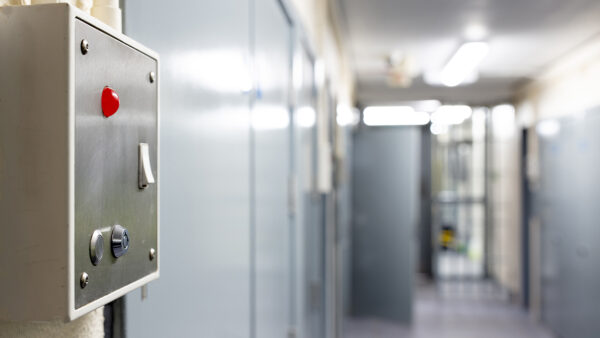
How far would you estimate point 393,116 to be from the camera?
693 centimetres

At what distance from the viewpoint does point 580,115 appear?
12.4 feet

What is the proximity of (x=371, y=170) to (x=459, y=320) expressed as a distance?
1648 millimetres

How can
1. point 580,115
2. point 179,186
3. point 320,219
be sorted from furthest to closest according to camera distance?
point 580,115
point 320,219
point 179,186

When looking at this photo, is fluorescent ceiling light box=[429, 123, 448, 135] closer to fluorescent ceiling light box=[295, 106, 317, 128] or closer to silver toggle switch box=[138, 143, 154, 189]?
fluorescent ceiling light box=[295, 106, 317, 128]

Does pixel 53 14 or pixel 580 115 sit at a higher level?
pixel 580 115

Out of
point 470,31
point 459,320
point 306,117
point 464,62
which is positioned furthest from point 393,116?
point 306,117

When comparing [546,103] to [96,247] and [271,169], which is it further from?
[96,247]

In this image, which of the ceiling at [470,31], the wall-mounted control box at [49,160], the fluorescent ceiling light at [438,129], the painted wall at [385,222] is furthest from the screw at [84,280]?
the fluorescent ceiling light at [438,129]

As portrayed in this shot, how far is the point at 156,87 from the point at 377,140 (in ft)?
14.7

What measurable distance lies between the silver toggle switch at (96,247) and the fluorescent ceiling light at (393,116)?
6315 mm

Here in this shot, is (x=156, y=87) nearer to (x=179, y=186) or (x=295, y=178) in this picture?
(x=179, y=186)

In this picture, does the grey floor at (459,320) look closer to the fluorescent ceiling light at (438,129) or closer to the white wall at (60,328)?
the fluorescent ceiling light at (438,129)

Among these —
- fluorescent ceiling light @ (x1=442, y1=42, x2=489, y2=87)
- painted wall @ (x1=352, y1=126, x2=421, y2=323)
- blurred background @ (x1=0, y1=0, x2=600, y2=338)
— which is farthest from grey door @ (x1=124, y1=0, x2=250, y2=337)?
painted wall @ (x1=352, y1=126, x2=421, y2=323)

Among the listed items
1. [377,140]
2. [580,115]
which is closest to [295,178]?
[580,115]
